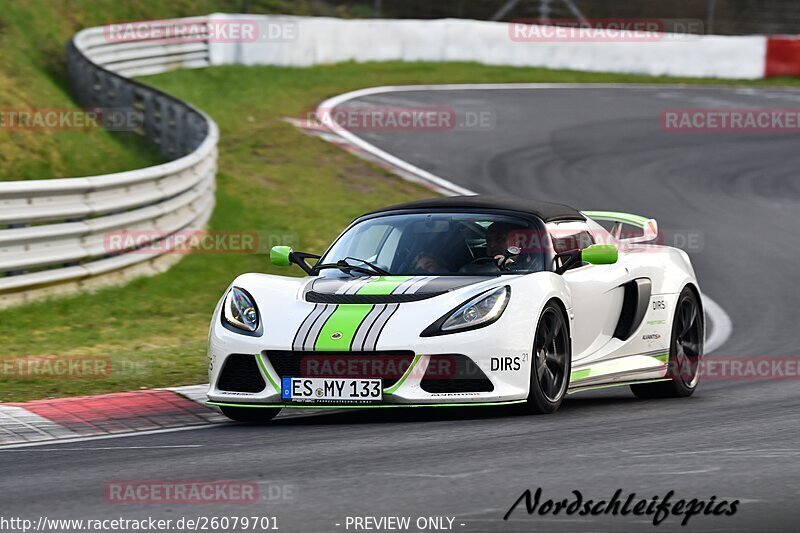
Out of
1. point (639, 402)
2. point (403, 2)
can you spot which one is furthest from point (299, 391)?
point (403, 2)

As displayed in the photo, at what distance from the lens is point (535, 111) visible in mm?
25000

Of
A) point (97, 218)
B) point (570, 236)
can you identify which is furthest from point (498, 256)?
point (97, 218)

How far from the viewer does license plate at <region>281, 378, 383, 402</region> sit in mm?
Answer: 7148

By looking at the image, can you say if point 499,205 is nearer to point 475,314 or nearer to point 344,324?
point 475,314

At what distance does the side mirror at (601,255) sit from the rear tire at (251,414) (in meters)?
1.94

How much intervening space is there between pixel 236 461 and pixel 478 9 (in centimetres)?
2973

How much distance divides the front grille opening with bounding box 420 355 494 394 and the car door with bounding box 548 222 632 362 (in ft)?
3.26
